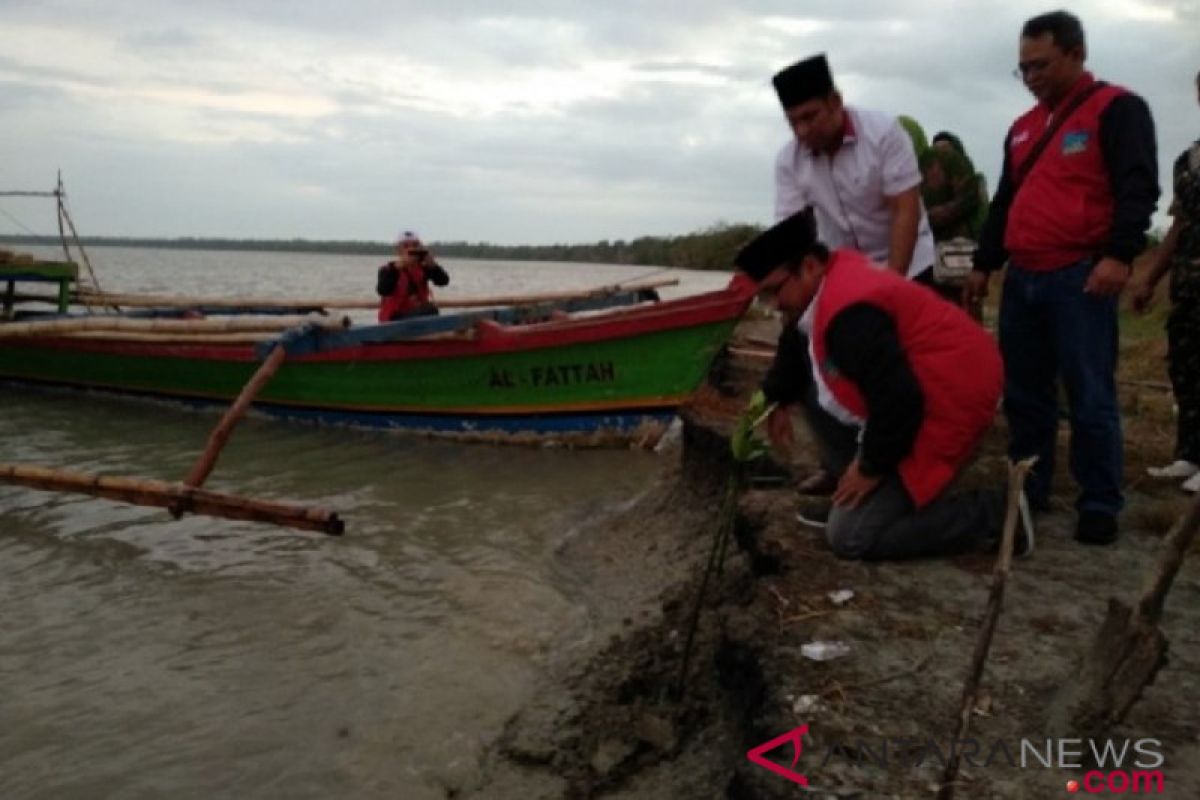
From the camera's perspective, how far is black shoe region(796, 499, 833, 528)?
3.74m

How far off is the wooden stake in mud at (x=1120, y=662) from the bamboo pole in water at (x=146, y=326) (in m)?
6.94

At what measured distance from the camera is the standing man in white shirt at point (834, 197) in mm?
3857

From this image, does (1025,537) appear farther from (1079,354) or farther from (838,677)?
(838,677)

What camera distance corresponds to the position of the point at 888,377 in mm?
3051

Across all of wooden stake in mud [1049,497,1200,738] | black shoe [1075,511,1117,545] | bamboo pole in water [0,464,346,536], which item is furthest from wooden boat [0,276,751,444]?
wooden stake in mud [1049,497,1200,738]

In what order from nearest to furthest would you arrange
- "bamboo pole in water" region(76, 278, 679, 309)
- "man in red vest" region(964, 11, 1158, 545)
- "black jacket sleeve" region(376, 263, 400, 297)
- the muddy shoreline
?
the muddy shoreline → "man in red vest" region(964, 11, 1158, 545) → "black jacket sleeve" region(376, 263, 400, 297) → "bamboo pole in water" region(76, 278, 679, 309)

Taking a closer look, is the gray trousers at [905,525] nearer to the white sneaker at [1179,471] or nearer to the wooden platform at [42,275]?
the white sneaker at [1179,471]

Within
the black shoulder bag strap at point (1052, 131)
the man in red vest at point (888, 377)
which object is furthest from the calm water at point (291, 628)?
the black shoulder bag strap at point (1052, 131)

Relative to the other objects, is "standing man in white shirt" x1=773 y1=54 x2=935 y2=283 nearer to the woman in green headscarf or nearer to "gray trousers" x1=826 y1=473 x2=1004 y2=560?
"gray trousers" x1=826 y1=473 x2=1004 y2=560

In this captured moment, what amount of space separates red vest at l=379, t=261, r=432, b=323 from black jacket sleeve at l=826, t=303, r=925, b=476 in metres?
6.89

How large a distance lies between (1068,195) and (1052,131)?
0.86 feet

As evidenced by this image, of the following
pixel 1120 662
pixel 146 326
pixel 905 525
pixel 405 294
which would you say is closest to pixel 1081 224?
Result: pixel 905 525

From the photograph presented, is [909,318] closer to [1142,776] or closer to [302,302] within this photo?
[1142,776]

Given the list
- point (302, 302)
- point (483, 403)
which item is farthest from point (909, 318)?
point (302, 302)
